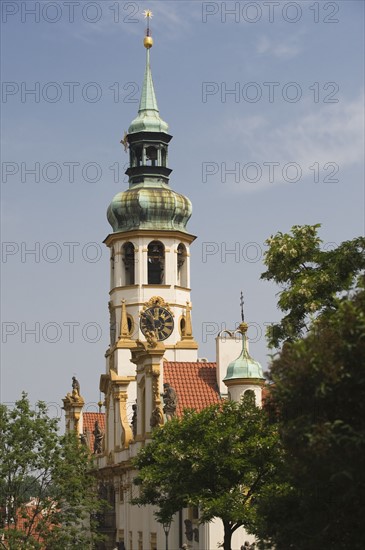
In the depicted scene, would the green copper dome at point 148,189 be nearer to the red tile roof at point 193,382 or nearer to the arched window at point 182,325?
the arched window at point 182,325

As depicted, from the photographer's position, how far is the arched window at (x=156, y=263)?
8694 cm

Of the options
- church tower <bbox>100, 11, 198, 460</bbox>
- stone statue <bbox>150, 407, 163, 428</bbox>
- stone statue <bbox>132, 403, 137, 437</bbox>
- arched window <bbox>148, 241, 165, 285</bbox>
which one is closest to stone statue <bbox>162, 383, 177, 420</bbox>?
stone statue <bbox>150, 407, 163, 428</bbox>

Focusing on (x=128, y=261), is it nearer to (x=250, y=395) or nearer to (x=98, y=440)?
(x=98, y=440)

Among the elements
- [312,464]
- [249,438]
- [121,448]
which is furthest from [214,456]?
[121,448]

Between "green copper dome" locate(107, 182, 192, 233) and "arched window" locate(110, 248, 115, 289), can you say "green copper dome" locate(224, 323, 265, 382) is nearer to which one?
"green copper dome" locate(107, 182, 192, 233)

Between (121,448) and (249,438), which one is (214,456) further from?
(121,448)

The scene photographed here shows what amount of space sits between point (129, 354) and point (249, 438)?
33082 mm

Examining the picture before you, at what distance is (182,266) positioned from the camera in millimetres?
88375

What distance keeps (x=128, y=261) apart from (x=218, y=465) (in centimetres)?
3768

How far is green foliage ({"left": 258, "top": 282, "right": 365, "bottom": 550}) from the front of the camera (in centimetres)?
2681

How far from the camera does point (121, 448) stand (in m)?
81.9

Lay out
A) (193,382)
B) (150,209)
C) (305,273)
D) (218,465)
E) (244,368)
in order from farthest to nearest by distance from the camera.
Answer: (150,209) < (193,382) < (244,368) < (218,465) < (305,273)

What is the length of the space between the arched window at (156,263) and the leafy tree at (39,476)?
22.6 meters

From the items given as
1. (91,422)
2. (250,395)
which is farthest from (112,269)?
(250,395)
